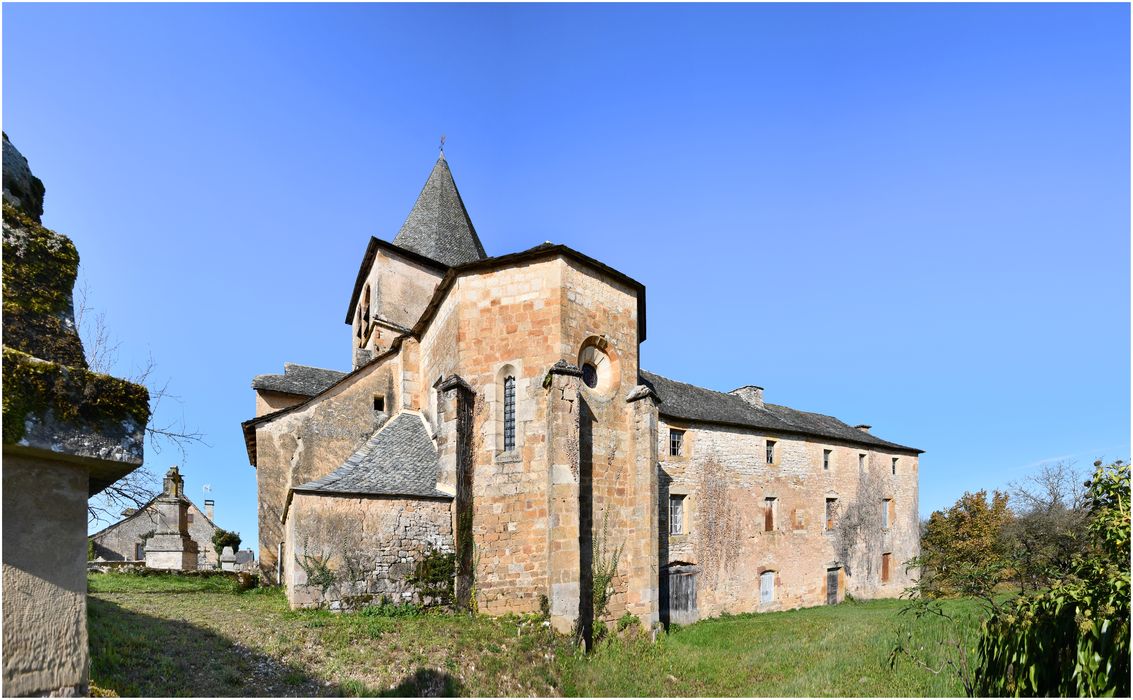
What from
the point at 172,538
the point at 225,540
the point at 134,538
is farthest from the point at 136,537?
the point at 172,538

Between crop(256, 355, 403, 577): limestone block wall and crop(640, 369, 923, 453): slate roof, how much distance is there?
8.60m

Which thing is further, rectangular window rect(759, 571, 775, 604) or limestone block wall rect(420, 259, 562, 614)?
rectangular window rect(759, 571, 775, 604)

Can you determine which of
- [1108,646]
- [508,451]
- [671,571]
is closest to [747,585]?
[671,571]

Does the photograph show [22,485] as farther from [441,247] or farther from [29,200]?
[441,247]

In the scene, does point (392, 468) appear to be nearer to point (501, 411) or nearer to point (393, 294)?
point (501, 411)

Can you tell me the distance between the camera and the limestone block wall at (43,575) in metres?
2.13

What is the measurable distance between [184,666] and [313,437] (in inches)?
414

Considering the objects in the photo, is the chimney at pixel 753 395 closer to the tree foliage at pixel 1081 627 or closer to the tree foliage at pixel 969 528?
the tree foliage at pixel 969 528

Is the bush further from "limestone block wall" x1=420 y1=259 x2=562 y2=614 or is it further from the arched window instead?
the arched window

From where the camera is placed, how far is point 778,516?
931 inches

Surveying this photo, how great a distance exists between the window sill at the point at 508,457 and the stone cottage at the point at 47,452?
10518 mm

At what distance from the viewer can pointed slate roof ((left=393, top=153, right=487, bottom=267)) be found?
2403 centimetres

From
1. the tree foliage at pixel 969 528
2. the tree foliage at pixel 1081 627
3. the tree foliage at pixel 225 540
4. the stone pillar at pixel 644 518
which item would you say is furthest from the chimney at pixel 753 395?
the tree foliage at pixel 225 540

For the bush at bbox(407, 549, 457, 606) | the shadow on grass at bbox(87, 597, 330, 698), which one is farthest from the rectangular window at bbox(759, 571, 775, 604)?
the shadow on grass at bbox(87, 597, 330, 698)
